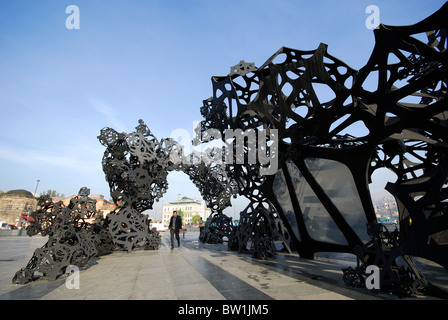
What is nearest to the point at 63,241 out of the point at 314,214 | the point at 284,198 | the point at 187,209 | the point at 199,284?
the point at 199,284

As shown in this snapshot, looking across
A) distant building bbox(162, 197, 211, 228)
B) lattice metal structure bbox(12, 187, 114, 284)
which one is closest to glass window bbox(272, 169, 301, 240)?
lattice metal structure bbox(12, 187, 114, 284)

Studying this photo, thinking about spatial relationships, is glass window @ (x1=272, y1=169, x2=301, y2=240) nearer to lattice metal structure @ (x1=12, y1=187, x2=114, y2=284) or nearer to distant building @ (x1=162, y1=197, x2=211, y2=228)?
lattice metal structure @ (x1=12, y1=187, x2=114, y2=284)

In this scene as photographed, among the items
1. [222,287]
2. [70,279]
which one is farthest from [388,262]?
[70,279]

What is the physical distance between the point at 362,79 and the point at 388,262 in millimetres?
4008

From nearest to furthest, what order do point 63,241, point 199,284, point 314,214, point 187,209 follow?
point 199,284, point 63,241, point 314,214, point 187,209

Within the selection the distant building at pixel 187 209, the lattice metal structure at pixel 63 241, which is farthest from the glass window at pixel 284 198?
the distant building at pixel 187 209

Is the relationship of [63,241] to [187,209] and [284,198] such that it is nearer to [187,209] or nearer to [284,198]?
[284,198]

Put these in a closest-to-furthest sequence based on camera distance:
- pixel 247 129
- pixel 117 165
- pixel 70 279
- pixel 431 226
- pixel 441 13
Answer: pixel 441 13, pixel 431 226, pixel 70 279, pixel 247 129, pixel 117 165

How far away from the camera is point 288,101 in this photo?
6.41 m

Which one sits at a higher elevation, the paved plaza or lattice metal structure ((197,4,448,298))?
lattice metal structure ((197,4,448,298))

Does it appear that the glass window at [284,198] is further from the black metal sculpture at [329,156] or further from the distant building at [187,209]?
the distant building at [187,209]

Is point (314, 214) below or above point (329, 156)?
below
